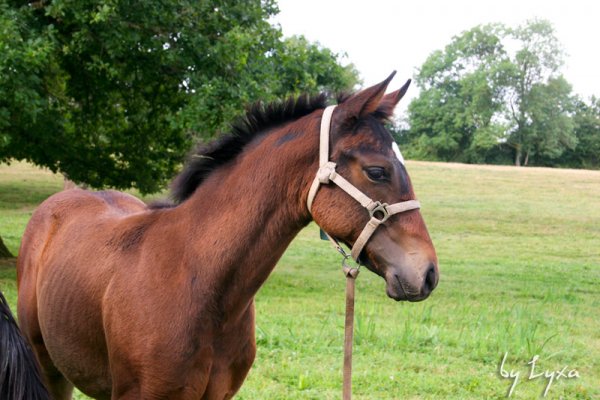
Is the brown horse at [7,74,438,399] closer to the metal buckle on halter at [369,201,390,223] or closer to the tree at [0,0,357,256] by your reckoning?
the metal buckle on halter at [369,201,390,223]

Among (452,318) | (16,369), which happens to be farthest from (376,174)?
(452,318)

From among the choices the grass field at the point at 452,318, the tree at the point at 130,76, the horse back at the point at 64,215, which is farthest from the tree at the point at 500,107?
the horse back at the point at 64,215

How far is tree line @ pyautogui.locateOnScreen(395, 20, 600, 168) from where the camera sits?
54469 mm

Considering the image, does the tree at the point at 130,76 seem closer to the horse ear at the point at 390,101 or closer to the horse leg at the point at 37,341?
the horse leg at the point at 37,341

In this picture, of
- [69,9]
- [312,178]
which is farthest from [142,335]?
[69,9]

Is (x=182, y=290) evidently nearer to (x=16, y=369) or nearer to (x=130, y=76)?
(x=16, y=369)

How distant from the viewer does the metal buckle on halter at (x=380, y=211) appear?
2691 millimetres

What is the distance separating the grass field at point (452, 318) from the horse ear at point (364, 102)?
3249mm

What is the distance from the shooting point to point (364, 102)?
2.84 meters

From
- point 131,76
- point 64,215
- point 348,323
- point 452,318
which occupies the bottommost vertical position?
point 452,318

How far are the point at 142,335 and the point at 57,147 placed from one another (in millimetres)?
10289

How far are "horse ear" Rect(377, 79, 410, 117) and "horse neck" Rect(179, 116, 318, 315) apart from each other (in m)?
0.31

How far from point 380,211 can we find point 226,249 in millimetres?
734

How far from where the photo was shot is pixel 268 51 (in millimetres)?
11508
